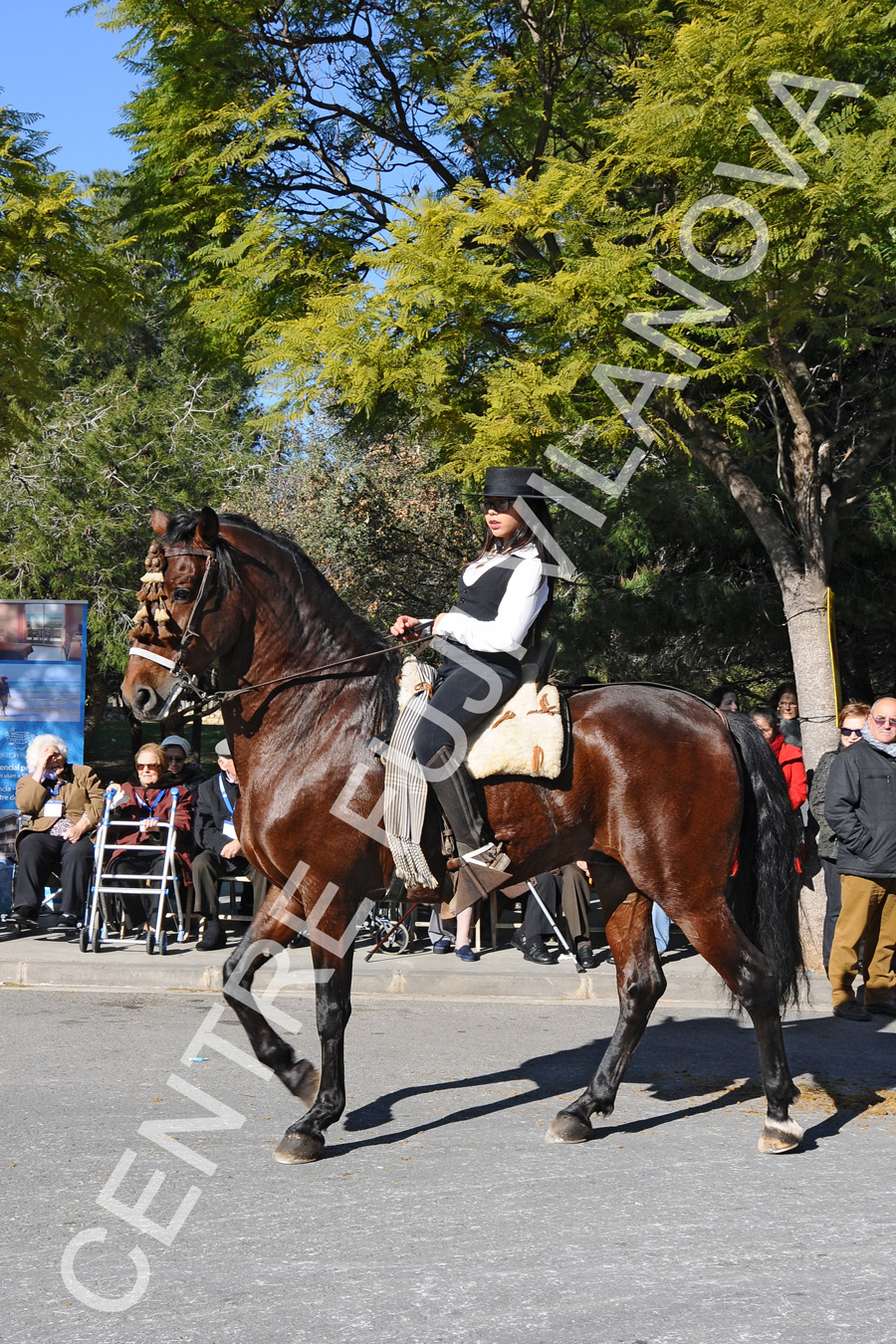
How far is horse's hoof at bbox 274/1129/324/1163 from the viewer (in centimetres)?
505

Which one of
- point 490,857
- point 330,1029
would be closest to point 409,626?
point 490,857

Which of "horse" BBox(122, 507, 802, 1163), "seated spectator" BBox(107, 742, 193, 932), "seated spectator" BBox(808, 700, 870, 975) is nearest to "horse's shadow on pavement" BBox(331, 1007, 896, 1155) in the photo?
"horse" BBox(122, 507, 802, 1163)

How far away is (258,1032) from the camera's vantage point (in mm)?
5465

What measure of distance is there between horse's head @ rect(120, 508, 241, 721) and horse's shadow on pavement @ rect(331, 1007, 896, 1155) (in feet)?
6.94

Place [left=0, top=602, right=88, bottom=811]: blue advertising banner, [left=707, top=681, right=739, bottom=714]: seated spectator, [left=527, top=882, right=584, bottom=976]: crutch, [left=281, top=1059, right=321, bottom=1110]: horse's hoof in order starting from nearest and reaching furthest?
[left=281, top=1059, right=321, bottom=1110]: horse's hoof → [left=527, top=882, right=584, bottom=976]: crutch → [left=707, top=681, right=739, bottom=714]: seated spectator → [left=0, top=602, right=88, bottom=811]: blue advertising banner

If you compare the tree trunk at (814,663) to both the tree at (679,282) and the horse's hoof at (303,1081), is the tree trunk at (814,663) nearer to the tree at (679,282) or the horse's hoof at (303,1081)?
the tree at (679,282)

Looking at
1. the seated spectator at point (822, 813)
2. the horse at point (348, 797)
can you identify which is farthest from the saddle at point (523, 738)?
the seated spectator at point (822, 813)

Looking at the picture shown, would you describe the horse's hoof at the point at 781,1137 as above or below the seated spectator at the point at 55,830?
below

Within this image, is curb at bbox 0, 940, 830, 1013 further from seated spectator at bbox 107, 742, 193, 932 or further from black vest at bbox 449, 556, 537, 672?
black vest at bbox 449, 556, 537, 672

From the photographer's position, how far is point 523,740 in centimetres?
540

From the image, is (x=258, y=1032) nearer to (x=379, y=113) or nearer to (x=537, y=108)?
(x=537, y=108)

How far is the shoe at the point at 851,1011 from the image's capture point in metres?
8.19

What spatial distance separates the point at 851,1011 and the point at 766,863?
296 cm

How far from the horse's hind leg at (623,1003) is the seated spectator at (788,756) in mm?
4699
